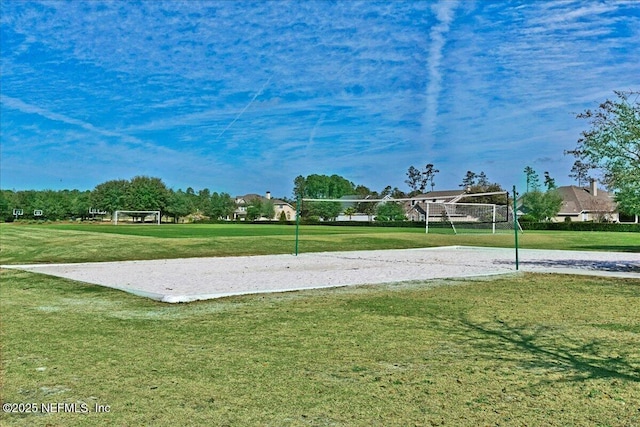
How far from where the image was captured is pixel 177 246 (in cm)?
2205

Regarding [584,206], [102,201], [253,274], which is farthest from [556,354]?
[102,201]

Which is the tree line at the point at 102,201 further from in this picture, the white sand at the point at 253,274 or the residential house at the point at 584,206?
the white sand at the point at 253,274

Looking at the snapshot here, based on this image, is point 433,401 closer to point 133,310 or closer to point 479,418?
point 479,418

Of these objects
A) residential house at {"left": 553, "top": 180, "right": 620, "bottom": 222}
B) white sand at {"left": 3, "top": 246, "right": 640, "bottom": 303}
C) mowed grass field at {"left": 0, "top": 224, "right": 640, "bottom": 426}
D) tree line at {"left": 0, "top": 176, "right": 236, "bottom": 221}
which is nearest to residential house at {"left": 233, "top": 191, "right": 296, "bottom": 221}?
tree line at {"left": 0, "top": 176, "right": 236, "bottom": 221}

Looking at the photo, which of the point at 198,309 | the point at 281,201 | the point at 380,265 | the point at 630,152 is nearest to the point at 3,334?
the point at 198,309

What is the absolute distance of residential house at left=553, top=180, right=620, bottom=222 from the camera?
243 ft

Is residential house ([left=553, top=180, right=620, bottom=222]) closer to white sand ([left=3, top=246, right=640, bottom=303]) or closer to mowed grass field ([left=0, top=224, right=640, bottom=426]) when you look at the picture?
white sand ([left=3, top=246, right=640, bottom=303])

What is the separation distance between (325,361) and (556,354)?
2271 millimetres

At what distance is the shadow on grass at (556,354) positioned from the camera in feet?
14.4

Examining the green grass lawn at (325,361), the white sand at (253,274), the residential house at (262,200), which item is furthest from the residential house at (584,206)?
the green grass lawn at (325,361)

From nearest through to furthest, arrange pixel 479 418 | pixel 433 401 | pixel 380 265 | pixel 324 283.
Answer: pixel 479 418, pixel 433 401, pixel 324 283, pixel 380 265

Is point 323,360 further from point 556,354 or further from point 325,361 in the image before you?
point 556,354

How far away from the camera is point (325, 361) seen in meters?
4.71

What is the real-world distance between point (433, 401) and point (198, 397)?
170cm
